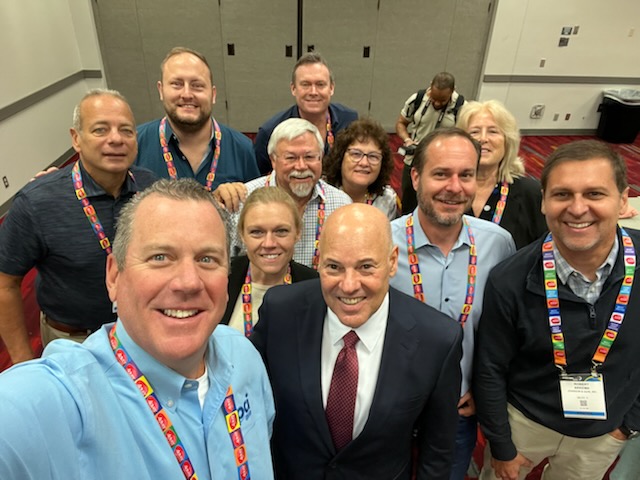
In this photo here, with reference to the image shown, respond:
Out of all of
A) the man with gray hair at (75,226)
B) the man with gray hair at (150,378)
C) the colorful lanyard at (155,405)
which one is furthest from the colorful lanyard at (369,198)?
the colorful lanyard at (155,405)

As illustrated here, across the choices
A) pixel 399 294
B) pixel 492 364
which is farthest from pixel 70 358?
pixel 492 364

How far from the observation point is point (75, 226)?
1894 millimetres

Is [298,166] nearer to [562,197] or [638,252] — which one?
[562,197]

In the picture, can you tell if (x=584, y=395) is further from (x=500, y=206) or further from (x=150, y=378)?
(x=150, y=378)

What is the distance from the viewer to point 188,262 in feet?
3.26

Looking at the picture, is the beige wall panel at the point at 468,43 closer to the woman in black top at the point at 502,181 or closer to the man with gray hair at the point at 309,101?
the man with gray hair at the point at 309,101

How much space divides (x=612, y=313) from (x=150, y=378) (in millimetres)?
1660

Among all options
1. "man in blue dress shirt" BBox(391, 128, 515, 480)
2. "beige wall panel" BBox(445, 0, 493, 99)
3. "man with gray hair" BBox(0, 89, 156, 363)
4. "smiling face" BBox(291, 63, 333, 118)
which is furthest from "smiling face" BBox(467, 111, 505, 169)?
"beige wall panel" BBox(445, 0, 493, 99)

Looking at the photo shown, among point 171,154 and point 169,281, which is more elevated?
point 169,281

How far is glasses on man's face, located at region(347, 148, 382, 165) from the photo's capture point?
8.71ft

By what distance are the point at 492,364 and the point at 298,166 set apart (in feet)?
4.69

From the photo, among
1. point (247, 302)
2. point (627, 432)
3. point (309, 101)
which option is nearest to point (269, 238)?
point (247, 302)

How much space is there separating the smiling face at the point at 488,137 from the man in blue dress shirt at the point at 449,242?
495 mm

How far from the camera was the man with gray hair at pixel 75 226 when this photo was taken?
184 centimetres
